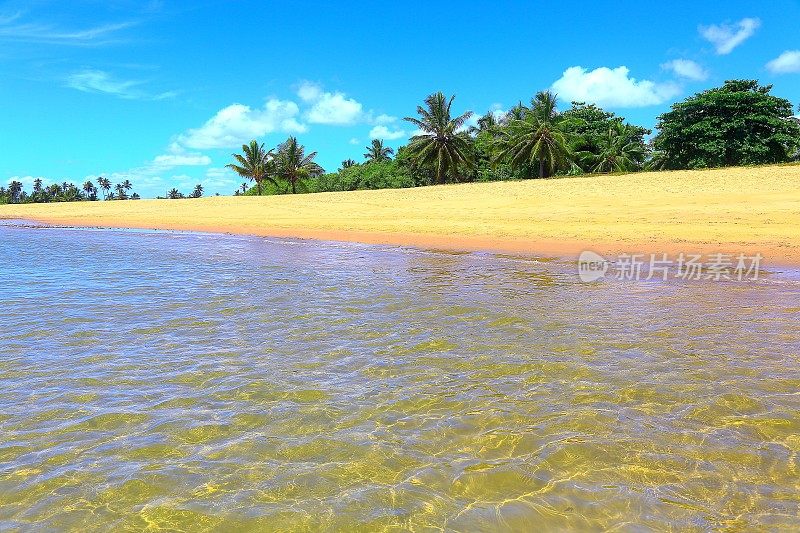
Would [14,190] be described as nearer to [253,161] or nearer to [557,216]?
[253,161]

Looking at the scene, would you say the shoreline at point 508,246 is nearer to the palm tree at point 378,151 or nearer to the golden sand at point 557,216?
the golden sand at point 557,216

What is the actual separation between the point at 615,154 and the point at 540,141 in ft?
36.6

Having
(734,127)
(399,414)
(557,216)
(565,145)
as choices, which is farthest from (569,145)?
(399,414)

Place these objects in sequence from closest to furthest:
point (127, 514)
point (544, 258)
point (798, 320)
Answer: point (127, 514), point (798, 320), point (544, 258)

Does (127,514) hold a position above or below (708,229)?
below

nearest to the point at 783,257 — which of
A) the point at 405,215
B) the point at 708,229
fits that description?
the point at 708,229

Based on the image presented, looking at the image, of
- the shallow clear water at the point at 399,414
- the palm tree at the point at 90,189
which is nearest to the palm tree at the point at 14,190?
the palm tree at the point at 90,189

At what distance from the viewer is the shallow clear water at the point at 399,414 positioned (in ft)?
9.99

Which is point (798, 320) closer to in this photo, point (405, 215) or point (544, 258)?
point (544, 258)

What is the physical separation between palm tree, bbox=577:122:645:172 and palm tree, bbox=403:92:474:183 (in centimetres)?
1170

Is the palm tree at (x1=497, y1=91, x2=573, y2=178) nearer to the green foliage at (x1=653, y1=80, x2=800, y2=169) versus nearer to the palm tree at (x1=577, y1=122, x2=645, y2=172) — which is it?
the palm tree at (x1=577, y1=122, x2=645, y2=172)

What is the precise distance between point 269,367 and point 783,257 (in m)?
13.4

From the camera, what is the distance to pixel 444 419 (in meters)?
4.20

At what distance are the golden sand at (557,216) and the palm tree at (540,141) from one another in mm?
8158
